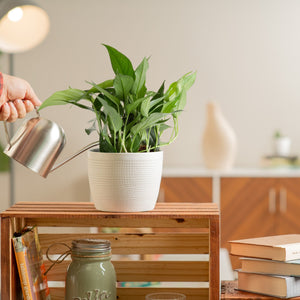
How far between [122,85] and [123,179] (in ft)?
0.73

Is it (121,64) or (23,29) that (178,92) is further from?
(23,29)

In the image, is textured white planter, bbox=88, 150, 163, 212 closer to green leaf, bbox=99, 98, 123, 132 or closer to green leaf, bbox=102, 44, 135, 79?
green leaf, bbox=99, 98, 123, 132

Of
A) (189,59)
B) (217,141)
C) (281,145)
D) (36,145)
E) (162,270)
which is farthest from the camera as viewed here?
(189,59)

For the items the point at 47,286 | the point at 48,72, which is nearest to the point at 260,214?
the point at 48,72

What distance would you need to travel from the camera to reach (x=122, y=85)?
133 centimetres

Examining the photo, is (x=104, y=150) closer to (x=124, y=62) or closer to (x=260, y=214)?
(x=124, y=62)

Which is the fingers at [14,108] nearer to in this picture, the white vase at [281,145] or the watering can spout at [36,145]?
the watering can spout at [36,145]

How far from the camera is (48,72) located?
14.6ft

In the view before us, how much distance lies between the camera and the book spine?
52.6 inches

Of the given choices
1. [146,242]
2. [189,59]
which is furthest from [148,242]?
[189,59]

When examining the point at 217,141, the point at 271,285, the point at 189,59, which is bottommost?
the point at 271,285

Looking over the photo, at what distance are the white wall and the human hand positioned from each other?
2.98 meters

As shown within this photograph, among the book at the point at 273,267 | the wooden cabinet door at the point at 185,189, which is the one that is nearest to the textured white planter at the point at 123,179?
the book at the point at 273,267

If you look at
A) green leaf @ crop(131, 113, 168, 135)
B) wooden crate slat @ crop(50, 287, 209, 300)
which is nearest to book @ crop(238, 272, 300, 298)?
wooden crate slat @ crop(50, 287, 209, 300)
